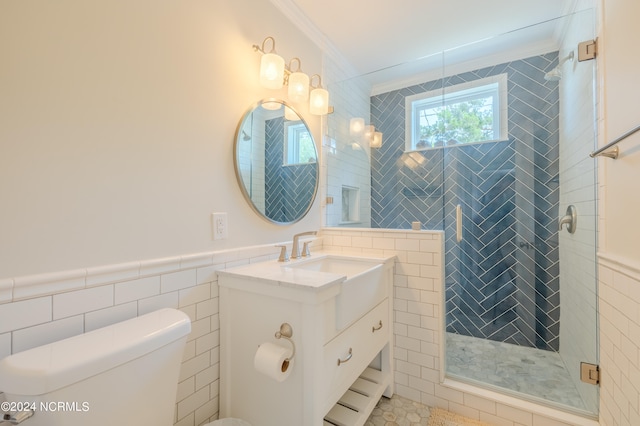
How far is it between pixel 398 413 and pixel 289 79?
2124 mm

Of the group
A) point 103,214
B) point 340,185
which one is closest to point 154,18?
point 103,214

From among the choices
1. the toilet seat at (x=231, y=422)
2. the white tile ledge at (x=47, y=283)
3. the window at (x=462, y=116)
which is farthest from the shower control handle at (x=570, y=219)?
the white tile ledge at (x=47, y=283)

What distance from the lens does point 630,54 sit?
44.6 inches

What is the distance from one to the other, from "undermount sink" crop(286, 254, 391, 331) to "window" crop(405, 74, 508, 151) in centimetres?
112

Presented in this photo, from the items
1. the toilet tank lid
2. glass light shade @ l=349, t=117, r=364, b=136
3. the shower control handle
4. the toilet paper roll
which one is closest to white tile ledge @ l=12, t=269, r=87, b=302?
the toilet tank lid

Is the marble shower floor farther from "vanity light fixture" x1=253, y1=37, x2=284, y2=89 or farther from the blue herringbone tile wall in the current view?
"vanity light fixture" x1=253, y1=37, x2=284, y2=89

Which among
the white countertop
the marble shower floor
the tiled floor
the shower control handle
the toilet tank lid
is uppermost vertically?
the shower control handle

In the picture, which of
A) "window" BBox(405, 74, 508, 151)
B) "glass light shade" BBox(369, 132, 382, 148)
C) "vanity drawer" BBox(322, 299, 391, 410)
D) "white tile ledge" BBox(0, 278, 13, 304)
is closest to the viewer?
"white tile ledge" BBox(0, 278, 13, 304)

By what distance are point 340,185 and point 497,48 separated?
1.68 metres

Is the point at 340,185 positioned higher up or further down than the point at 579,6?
further down

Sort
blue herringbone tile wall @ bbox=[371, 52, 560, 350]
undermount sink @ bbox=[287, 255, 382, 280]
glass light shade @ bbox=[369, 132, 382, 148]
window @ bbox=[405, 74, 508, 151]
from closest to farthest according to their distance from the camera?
undermount sink @ bbox=[287, 255, 382, 280] → blue herringbone tile wall @ bbox=[371, 52, 560, 350] → window @ bbox=[405, 74, 508, 151] → glass light shade @ bbox=[369, 132, 382, 148]

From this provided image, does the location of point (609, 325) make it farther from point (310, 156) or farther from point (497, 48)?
point (497, 48)

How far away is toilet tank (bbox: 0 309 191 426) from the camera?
643 millimetres

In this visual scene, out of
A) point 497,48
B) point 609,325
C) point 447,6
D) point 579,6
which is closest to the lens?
point 609,325
